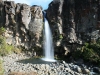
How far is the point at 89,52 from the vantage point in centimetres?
2578

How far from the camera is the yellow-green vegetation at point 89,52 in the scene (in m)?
24.9

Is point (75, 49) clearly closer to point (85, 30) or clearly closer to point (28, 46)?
point (85, 30)

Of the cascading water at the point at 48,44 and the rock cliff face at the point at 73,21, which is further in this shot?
the cascading water at the point at 48,44

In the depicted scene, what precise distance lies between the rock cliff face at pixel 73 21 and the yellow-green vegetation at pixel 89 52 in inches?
74.8

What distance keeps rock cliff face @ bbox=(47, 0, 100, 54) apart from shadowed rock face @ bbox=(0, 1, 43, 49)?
305 centimetres

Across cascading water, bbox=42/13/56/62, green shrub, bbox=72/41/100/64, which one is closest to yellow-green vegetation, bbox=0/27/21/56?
cascading water, bbox=42/13/56/62

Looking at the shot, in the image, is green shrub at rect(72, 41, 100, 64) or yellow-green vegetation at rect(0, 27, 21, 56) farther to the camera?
yellow-green vegetation at rect(0, 27, 21, 56)

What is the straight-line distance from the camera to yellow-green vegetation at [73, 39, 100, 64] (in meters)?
24.9

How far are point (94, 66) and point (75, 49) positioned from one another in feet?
19.3

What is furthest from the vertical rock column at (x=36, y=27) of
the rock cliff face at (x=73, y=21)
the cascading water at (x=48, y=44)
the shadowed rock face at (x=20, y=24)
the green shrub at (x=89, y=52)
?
the green shrub at (x=89, y=52)

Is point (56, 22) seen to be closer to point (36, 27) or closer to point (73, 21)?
point (73, 21)

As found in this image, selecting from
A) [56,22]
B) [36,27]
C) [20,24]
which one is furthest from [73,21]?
[20,24]

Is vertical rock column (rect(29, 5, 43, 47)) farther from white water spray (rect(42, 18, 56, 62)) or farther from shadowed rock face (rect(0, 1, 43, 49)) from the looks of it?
white water spray (rect(42, 18, 56, 62))

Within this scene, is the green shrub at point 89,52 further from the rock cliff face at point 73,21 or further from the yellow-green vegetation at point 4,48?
the yellow-green vegetation at point 4,48
